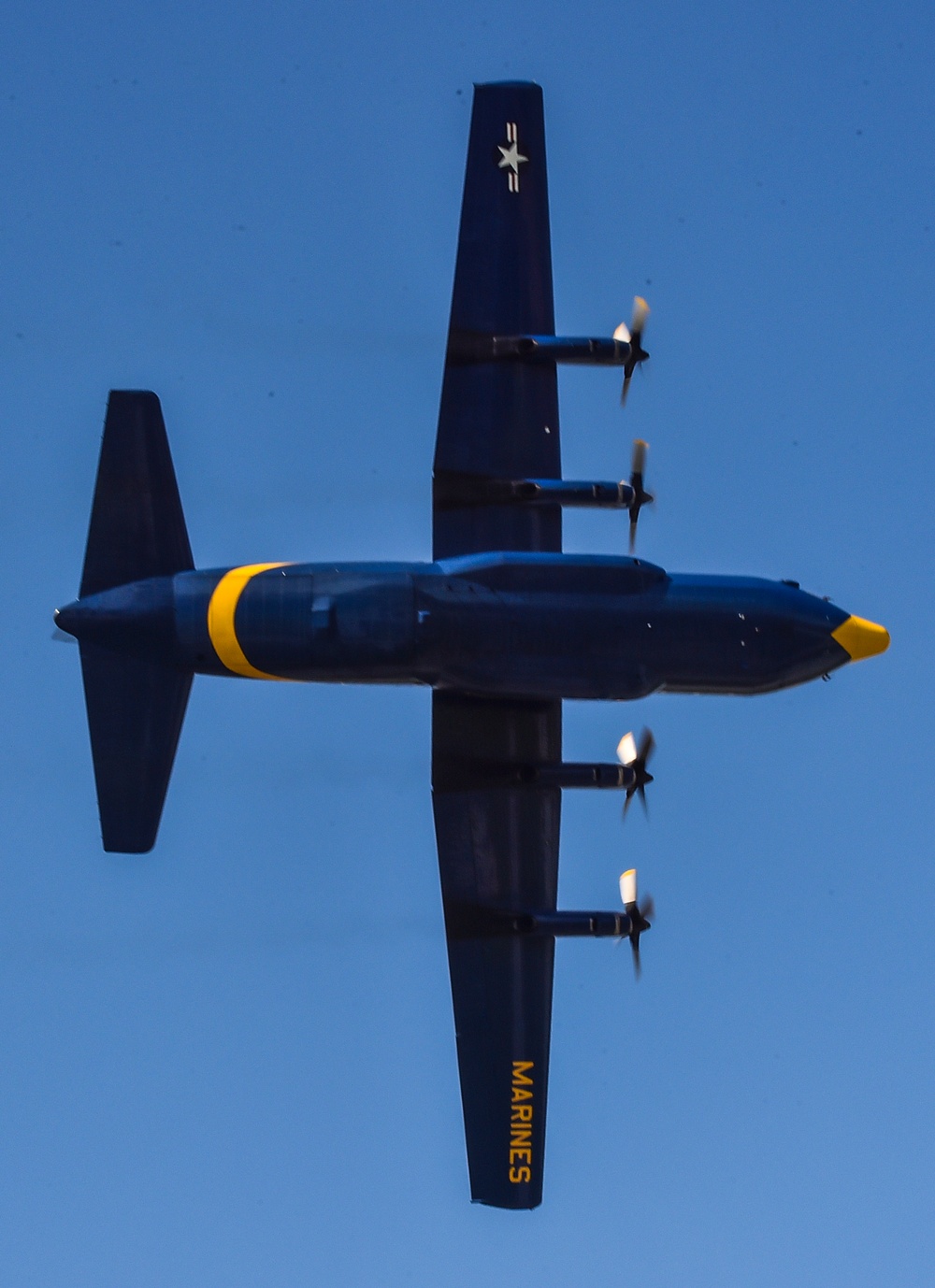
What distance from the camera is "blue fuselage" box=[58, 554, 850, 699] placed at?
26.6 m

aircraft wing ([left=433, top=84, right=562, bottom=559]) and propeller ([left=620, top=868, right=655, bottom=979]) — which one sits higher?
aircraft wing ([left=433, top=84, right=562, bottom=559])

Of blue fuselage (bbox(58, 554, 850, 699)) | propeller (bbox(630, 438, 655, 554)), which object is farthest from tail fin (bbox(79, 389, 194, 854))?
propeller (bbox(630, 438, 655, 554))

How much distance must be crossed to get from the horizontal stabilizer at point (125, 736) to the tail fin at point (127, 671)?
0.06 ft

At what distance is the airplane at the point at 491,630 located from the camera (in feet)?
87.7

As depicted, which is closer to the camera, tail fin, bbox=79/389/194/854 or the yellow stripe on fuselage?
the yellow stripe on fuselage

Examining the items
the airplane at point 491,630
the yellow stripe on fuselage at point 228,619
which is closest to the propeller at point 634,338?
the airplane at point 491,630

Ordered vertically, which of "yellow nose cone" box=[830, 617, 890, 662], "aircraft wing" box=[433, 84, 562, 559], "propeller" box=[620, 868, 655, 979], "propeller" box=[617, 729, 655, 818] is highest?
"aircraft wing" box=[433, 84, 562, 559]

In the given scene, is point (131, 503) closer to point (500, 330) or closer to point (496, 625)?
point (496, 625)

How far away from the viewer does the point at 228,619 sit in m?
26.9

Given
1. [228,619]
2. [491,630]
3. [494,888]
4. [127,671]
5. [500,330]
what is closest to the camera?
[491,630]

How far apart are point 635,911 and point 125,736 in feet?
34.0

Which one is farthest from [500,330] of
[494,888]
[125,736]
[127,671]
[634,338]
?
[494,888]

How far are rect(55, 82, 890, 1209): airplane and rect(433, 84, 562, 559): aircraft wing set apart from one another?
42 millimetres

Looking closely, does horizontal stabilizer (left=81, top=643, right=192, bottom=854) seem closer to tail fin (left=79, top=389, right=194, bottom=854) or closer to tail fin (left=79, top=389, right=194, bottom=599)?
tail fin (left=79, top=389, right=194, bottom=854)
